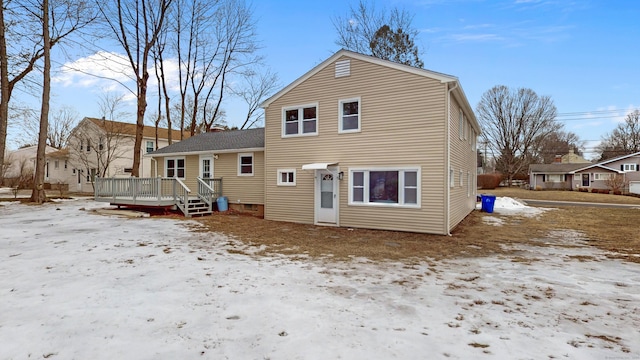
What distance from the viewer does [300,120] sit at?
489 inches

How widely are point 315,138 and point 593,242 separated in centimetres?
910

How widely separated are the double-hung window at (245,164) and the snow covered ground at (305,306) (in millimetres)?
7537

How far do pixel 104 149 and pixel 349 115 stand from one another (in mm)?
27059

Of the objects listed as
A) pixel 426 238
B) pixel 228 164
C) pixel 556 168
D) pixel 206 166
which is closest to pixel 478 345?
pixel 426 238

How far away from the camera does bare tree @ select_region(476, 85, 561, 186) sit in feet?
137

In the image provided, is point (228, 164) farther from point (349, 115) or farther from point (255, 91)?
point (255, 91)

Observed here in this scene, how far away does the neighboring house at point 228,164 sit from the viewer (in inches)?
567

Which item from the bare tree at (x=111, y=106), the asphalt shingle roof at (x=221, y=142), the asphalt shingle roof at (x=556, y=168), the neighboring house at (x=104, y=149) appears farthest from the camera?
the asphalt shingle roof at (x=556, y=168)

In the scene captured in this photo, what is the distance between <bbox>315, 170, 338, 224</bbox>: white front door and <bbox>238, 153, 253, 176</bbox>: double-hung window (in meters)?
4.07

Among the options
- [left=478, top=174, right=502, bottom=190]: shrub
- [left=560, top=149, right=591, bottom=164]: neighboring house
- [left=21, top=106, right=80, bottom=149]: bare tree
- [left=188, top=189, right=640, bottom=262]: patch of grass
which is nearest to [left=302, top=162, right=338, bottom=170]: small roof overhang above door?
[left=188, top=189, right=640, bottom=262]: patch of grass

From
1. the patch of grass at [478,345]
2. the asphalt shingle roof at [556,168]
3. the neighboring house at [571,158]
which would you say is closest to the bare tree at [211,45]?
the patch of grass at [478,345]

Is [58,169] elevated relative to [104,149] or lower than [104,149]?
lower

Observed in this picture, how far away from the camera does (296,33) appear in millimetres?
17719

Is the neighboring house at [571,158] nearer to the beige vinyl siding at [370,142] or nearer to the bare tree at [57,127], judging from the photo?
the beige vinyl siding at [370,142]
